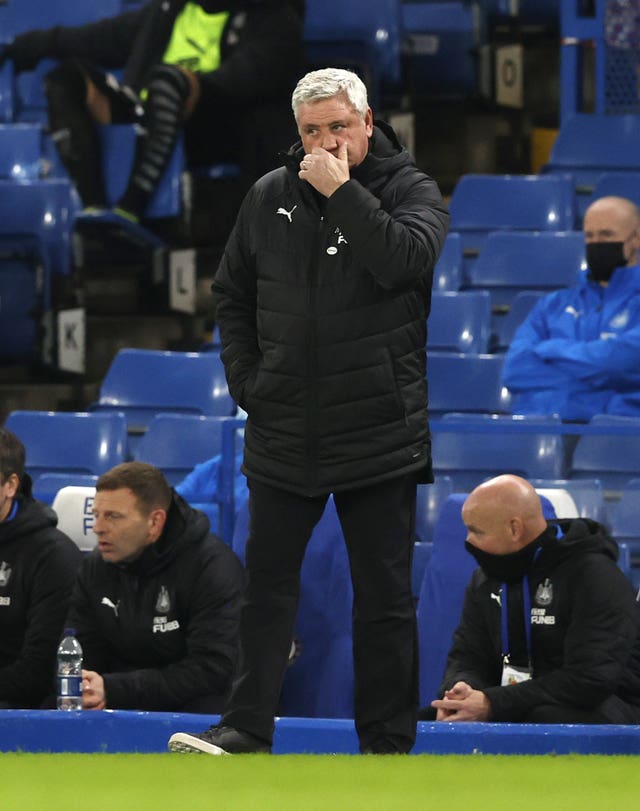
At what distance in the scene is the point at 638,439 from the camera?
5.59 metres

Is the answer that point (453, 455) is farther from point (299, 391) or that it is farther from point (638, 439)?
point (299, 391)

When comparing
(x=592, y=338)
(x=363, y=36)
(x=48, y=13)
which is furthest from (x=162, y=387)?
(x=48, y=13)

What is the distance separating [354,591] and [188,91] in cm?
542

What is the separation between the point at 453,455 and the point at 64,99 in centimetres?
379

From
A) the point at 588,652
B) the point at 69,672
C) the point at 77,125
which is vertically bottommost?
the point at 69,672

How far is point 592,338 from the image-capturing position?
21.9ft

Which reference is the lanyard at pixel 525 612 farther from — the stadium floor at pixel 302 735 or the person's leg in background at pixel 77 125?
the person's leg in background at pixel 77 125

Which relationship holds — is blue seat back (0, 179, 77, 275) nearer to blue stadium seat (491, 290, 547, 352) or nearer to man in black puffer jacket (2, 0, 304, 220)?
man in black puffer jacket (2, 0, 304, 220)

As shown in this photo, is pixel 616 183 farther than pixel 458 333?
Yes

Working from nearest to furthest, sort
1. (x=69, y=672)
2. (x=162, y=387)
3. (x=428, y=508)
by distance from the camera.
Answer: (x=69, y=672)
(x=428, y=508)
(x=162, y=387)

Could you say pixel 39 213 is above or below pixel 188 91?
below

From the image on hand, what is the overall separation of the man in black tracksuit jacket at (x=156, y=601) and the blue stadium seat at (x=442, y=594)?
561 millimetres

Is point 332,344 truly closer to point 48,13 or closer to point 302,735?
point 302,735

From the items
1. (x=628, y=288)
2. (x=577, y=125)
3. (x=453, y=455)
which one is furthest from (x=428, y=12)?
(x=453, y=455)
